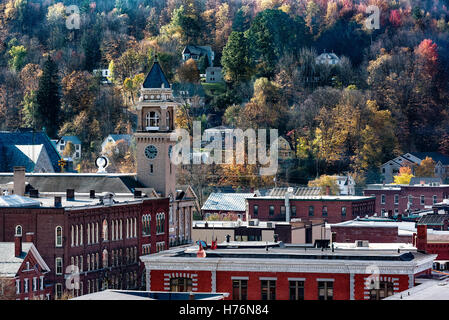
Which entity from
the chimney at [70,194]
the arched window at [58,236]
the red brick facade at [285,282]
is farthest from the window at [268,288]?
the chimney at [70,194]

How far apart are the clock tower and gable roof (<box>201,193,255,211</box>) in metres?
28.2

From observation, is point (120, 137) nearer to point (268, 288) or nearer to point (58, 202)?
point (58, 202)

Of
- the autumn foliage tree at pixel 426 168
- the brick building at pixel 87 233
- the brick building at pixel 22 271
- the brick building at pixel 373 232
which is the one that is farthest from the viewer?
the autumn foliage tree at pixel 426 168

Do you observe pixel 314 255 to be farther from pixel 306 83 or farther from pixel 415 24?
pixel 415 24

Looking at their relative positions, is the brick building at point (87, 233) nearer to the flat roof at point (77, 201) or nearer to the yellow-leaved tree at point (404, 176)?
the flat roof at point (77, 201)

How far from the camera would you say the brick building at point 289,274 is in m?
40.8

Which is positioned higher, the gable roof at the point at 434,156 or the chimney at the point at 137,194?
the gable roof at the point at 434,156

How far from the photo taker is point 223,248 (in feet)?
156

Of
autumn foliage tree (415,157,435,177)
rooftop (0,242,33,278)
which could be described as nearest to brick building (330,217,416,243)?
rooftop (0,242,33,278)

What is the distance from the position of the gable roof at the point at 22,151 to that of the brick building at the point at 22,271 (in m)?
38.4

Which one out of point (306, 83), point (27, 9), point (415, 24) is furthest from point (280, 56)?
point (27, 9)

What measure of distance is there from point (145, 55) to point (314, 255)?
123m

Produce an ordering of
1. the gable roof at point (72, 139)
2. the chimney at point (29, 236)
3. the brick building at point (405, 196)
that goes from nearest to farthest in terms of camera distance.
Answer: the chimney at point (29, 236), the brick building at point (405, 196), the gable roof at point (72, 139)

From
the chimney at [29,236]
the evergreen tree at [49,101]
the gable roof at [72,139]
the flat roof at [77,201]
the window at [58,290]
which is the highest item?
the evergreen tree at [49,101]
